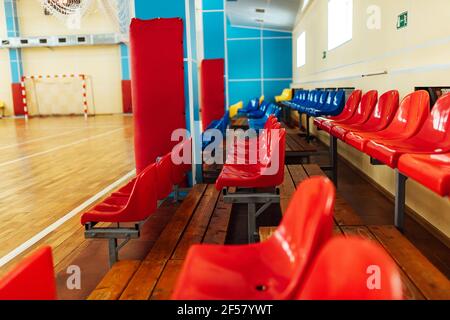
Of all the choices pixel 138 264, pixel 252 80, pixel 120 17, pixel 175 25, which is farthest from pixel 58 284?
pixel 252 80

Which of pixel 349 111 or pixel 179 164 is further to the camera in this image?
pixel 349 111

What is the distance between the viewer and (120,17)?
10.5m

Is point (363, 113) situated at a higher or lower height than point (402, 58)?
lower

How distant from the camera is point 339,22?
6680 mm

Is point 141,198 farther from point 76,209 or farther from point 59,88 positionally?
point 59,88

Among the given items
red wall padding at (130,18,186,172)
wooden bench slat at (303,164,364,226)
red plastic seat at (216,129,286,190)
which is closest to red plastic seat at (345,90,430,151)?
wooden bench slat at (303,164,364,226)

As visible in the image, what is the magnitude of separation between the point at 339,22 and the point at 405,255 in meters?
5.40

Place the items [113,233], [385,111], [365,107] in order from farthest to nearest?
[365,107], [385,111], [113,233]

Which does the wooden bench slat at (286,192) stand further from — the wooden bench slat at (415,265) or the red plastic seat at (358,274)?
the red plastic seat at (358,274)

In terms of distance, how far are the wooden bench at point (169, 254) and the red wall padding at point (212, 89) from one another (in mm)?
6007

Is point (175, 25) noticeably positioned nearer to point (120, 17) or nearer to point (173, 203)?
point (173, 203)

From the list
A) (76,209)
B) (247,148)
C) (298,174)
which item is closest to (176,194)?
(247,148)

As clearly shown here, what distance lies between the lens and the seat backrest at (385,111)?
3296 millimetres

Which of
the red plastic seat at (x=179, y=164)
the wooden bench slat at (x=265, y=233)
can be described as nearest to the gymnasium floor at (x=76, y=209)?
the red plastic seat at (x=179, y=164)
